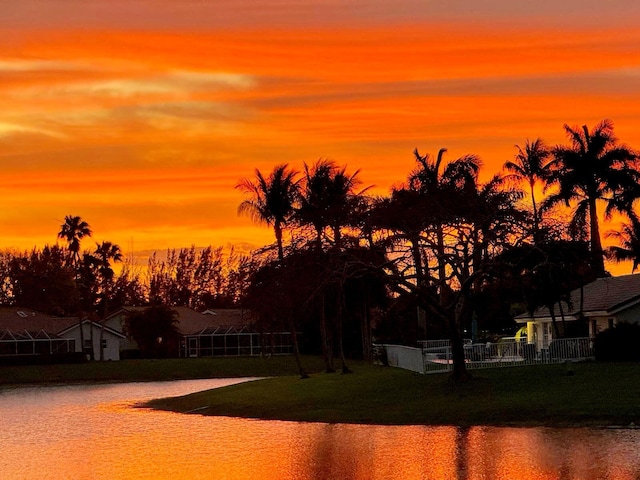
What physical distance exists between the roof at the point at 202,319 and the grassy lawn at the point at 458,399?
78.4 m

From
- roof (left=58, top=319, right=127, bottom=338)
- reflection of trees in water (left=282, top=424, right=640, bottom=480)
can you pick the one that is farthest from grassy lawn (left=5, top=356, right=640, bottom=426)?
roof (left=58, top=319, right=127, bottom=338)

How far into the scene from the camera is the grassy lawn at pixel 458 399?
125 ft

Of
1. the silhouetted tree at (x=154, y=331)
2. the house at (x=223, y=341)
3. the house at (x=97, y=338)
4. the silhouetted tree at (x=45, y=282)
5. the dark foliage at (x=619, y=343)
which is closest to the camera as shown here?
the dark foliage at (x=619, y=343)

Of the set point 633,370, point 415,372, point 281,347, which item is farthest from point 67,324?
point 633,370

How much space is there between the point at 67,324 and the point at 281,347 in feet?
84.4

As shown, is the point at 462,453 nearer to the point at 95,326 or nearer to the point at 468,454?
the point at 468,454

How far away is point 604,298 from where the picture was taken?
212 ft

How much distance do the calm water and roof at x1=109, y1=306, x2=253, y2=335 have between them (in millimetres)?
90994

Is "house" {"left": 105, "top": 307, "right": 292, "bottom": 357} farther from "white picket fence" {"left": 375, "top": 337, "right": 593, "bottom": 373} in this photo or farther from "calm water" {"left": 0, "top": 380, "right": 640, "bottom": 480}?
"calm water" {"left": 0, "top": 380, "right": 640, "bottom": 480}

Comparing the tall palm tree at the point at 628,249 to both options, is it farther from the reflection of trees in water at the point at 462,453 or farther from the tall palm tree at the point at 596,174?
the reflection of trees in water at the point at 462,453

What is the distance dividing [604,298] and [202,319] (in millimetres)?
85011

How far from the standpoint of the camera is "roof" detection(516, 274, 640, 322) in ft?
201

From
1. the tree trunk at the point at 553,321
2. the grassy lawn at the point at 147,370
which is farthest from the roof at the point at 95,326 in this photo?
the tree trunk at the point at 553,321

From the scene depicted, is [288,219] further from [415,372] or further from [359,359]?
[359,359]
